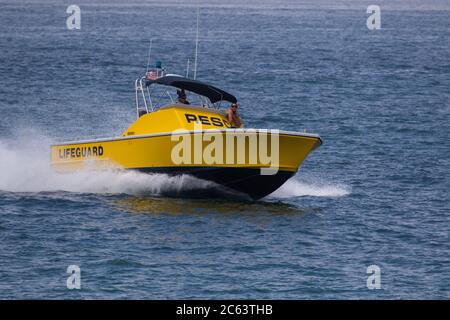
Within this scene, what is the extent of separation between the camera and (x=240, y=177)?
2736 cm

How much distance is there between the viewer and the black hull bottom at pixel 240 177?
2722 centimetres

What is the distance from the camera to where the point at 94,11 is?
13825 cm

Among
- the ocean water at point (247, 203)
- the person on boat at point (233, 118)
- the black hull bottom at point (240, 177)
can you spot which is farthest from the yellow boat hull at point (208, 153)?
the ocean water at point (247, 203)

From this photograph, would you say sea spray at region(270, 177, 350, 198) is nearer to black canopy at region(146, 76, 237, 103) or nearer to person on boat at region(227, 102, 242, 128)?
person on boat at region(227, 102, 242, 128)

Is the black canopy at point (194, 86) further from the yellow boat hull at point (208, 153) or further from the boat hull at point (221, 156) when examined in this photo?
the boat hull at point (221, 156)

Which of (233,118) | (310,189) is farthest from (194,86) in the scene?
(310,189)

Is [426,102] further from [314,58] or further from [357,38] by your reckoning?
[357,38]

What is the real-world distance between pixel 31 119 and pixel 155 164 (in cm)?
1717

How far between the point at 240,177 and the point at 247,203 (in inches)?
37.0

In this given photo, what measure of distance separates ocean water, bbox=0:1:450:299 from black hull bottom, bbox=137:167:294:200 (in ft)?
1.06

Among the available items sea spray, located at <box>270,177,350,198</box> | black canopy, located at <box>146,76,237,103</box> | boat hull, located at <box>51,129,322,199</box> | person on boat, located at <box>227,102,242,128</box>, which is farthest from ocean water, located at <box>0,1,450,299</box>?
black canopy, located at <box>146,76,237,103</box>

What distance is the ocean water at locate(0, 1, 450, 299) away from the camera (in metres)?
21.6

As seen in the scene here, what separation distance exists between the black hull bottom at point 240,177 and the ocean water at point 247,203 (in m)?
0.32
